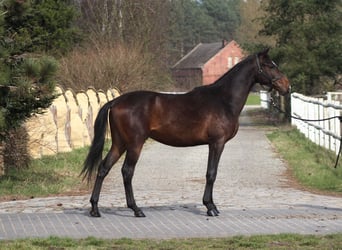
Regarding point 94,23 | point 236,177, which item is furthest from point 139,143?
point 94,23

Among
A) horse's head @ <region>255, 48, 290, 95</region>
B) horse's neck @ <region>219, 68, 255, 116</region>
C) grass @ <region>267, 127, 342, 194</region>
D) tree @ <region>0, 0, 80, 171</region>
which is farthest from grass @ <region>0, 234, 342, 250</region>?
grass @ <region>267, 127, 342, 194</region>

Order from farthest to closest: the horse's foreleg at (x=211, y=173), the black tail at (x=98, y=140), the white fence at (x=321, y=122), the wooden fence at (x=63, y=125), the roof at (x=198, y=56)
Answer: the roof at (x=198, y=56), the white fence at (x=321, y=122), the wooden fence at (x=63, y=125), the black tail at (x=98, y=140), the horse's foreleg at (x=211, y=173)

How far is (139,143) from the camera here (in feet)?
36.2

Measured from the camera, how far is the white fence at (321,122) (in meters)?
18.4

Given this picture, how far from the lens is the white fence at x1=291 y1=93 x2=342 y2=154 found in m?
18.4

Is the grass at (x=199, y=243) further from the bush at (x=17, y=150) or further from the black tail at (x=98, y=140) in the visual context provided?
the bush at (x=17, y=150)

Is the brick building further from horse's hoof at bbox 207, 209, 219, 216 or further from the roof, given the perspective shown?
horse's hoof at bbox 207, 209, 219, 216

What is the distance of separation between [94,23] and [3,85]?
35758 millimetres

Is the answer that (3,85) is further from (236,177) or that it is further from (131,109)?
(236,177)

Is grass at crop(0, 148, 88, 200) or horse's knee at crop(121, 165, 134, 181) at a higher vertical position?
horse's knee at crop(121, 165, 134, 181)

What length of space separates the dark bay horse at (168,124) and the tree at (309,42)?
76.1ft

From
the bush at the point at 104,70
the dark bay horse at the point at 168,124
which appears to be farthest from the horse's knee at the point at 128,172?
the bush at the point at 104,70

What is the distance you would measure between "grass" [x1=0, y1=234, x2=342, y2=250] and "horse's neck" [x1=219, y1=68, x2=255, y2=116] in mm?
2766

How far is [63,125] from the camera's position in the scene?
20844mm
